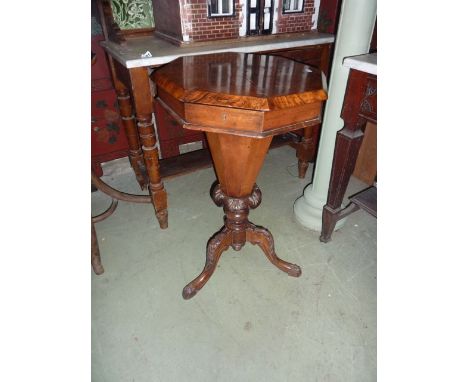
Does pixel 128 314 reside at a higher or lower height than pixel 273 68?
lower

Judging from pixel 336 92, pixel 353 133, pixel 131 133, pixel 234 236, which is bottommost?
pixel 234 236

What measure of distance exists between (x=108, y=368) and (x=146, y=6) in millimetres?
1936

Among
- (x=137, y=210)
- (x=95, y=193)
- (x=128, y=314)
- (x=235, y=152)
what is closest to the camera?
(x=235, y=152)

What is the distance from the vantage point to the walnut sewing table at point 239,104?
1002 mm

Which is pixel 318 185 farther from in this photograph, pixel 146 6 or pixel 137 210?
pixel 146 6

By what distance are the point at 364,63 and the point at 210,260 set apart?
1135mm

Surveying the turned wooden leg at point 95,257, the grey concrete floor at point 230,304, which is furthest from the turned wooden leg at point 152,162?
the turned wooden leg at point 95,257

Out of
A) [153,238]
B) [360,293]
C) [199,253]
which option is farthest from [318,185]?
[153,238]

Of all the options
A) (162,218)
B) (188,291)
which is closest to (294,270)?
(188,291)

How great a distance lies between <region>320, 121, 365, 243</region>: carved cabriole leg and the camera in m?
1.54

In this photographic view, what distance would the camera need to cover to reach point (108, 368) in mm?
1334

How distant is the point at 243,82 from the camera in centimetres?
110

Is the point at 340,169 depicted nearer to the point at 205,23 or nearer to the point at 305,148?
the point at 305,148

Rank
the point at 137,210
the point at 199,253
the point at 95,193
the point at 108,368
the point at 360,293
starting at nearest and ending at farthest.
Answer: the point at 108,368, the point at 360,293, the point at 199,253, the point at 137,210, the point at 95,193
